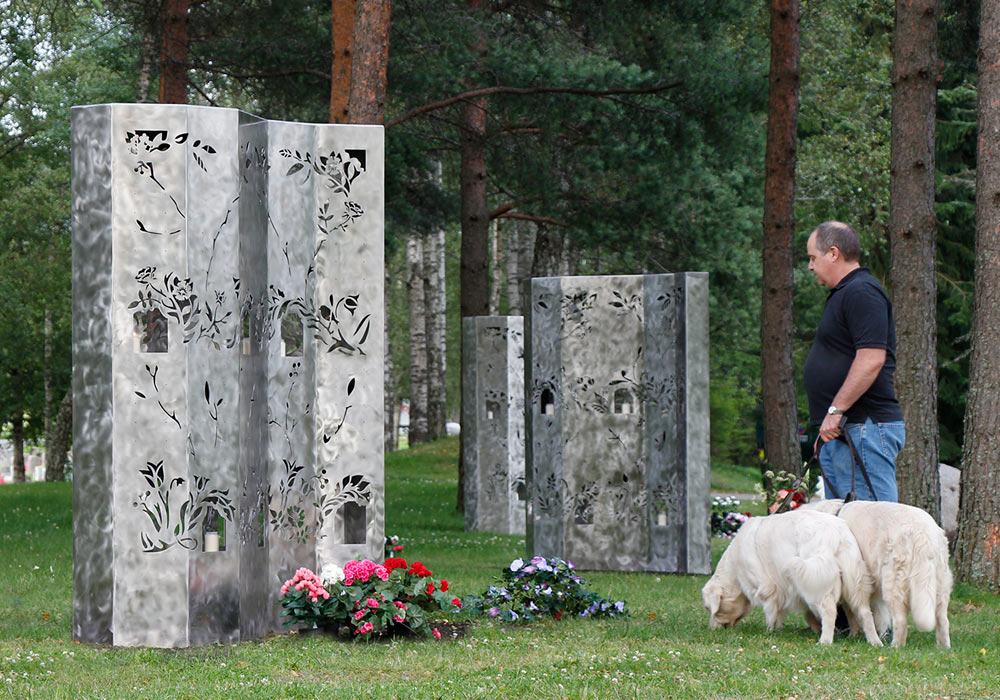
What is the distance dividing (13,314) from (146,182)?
24.6m

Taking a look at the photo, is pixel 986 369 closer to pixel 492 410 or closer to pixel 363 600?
pixel 363 600

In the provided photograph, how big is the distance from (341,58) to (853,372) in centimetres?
754

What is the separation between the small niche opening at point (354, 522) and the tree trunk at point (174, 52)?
883 cm

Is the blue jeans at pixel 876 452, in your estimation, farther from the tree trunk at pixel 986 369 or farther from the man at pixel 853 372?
the tree trunk at pixel 986 369

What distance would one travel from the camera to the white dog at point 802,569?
6.32 metres

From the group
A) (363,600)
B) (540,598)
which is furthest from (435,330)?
(363,600)

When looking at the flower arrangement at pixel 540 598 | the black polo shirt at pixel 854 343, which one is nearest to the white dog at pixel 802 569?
the black polo shirt at pixel 854 343

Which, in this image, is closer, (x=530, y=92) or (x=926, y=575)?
(x=926, y=575)

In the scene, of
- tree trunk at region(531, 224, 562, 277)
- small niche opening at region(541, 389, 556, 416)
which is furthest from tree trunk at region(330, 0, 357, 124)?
tree trunk at region(531, 224, 562, 277)

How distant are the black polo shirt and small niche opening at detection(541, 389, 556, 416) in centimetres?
443

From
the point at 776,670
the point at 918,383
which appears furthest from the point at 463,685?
the point at 918,383

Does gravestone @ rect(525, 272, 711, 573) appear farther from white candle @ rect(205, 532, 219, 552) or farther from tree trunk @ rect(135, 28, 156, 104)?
tree trunk @ rect(135, 28, 156, 104)

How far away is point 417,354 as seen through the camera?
31969 mm

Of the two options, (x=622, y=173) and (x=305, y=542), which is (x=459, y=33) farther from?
(x=305, y=542)
